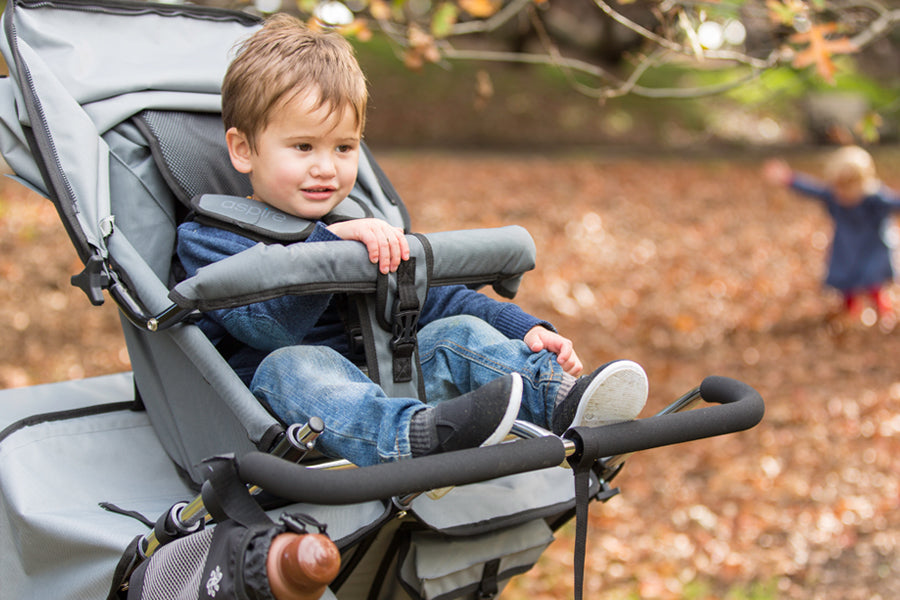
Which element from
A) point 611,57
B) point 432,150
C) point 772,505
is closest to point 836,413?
point 772,505

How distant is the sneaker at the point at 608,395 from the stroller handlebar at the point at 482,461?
48mm

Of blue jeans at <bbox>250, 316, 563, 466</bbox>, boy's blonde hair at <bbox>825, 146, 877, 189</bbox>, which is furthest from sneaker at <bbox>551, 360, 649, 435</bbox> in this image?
boy's blonde hair at <bbox>825, 146, 877, 189</bbox>

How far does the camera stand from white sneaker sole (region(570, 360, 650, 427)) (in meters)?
1.73

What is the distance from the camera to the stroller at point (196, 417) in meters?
1.65

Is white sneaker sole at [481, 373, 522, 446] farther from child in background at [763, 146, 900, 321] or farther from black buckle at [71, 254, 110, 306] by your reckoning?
child in background at [763, 146, 900, 321]

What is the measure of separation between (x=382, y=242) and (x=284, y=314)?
32 cm

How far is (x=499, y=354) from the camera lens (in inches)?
80.0

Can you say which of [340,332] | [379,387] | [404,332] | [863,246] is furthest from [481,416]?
[863,246]

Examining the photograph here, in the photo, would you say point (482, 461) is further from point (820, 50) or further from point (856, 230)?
point (856, 230)

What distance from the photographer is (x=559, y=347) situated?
2041 millimetres

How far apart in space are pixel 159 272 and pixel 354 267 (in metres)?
0.87

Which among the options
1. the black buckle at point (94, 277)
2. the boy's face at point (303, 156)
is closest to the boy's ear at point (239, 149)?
the boy's face at point (303, 156)

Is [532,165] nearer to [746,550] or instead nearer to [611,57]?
[611,57]

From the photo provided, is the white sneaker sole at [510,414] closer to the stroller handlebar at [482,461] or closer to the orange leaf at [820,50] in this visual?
the stroller handlebar at [482,461]
